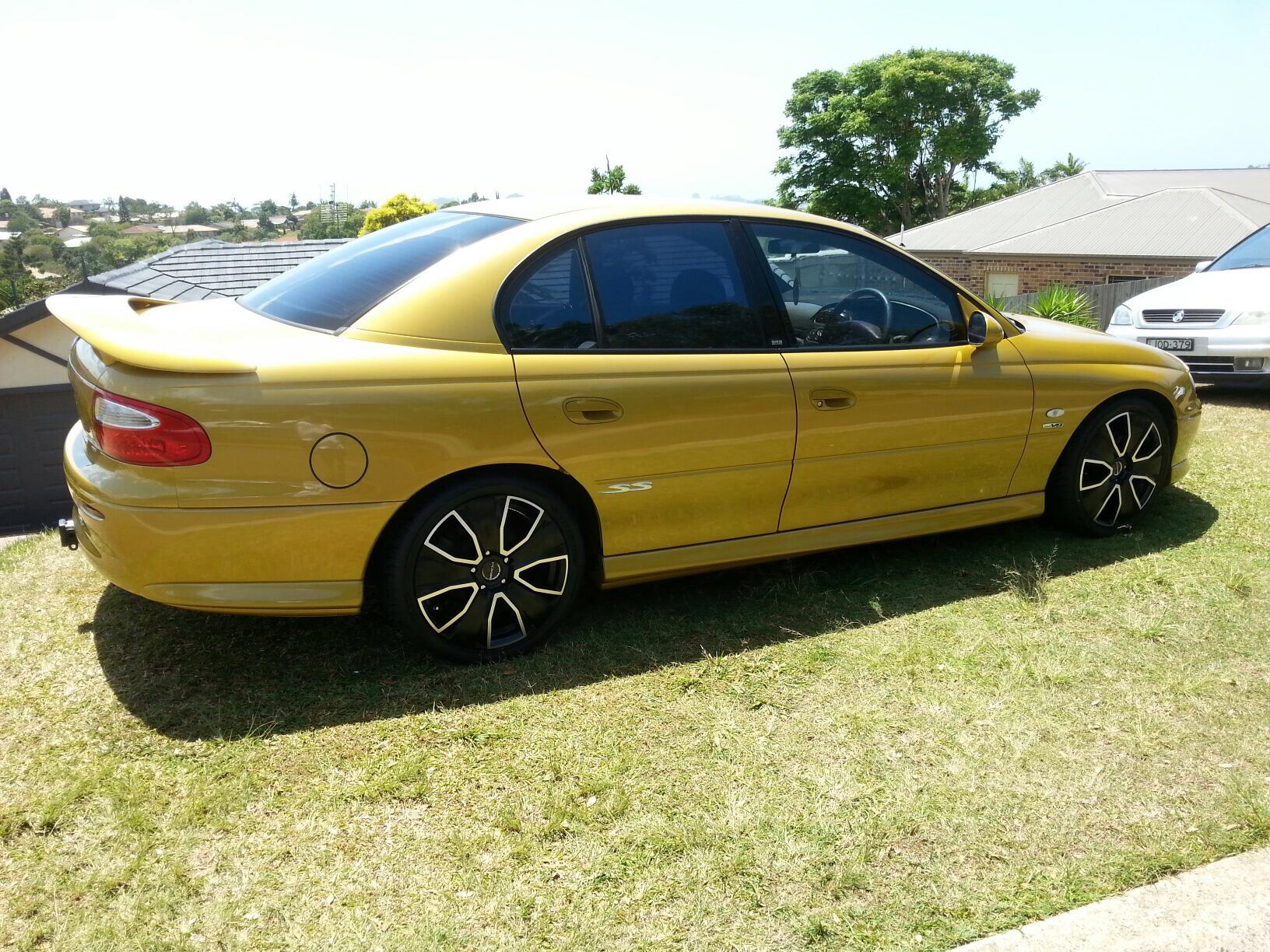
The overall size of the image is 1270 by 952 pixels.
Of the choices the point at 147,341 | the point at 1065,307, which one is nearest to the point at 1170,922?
the point at 147,341

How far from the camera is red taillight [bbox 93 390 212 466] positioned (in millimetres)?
3387

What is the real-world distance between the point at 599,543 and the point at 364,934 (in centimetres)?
183

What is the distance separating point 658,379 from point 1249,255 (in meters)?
8.74

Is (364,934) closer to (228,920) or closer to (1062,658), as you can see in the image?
(228,920)

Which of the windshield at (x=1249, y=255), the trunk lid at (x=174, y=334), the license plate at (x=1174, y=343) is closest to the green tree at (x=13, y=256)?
the windshield at (x=1249, y=255)

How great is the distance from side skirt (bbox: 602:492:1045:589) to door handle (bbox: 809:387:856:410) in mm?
524

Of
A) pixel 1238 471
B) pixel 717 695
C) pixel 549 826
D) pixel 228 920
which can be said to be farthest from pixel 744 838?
pixel 1238 471

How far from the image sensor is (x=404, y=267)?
3963 millimetres

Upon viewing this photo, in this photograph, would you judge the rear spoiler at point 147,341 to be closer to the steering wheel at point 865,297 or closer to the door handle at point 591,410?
the door handle at point 591,410

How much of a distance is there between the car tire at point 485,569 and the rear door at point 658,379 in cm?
19

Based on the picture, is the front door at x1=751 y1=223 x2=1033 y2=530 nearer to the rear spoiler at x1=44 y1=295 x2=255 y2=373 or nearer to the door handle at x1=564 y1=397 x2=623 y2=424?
the door handle at x1=564 y1=397 x2=623 y2=424

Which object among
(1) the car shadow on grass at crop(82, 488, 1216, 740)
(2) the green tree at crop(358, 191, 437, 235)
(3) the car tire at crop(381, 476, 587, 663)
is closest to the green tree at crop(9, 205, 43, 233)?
(2) the green tree at crop(358, 191, 437, 235)

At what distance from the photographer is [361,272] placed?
13.4ft

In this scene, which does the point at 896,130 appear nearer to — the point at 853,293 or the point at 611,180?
the point at 611,180
